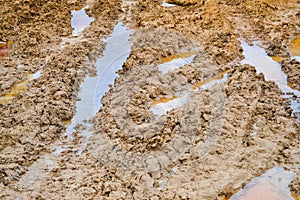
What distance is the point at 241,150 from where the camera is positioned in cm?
510

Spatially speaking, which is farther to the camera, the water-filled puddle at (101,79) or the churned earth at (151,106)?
the water-filled puddle at (101,79)

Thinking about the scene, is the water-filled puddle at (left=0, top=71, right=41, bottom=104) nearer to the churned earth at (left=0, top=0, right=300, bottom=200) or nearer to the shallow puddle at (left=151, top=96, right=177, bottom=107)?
the churned earth at (left=0, top=0, right=300, bottom=200)

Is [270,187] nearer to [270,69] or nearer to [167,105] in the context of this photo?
[167,105]

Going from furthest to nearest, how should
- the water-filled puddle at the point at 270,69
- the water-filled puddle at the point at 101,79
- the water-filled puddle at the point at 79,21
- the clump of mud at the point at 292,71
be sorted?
the water-filled puddle at the point at 79,21, the clump of mud at the point at 292,71, the water-filled puddle at the point at 270,69, the water-filled puddle at the point at 101,79

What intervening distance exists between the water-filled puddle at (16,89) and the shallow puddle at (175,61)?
259cm

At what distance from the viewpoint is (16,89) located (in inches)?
267

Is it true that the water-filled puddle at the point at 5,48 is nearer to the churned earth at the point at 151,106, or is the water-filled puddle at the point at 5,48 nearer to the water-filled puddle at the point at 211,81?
the churned earth at the point at 151,106

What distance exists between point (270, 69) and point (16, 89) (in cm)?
516

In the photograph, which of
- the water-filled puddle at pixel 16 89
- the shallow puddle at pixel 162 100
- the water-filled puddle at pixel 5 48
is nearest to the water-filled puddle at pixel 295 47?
the shallow puddle at pixel 162 100

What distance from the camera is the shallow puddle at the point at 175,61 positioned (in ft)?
23.9

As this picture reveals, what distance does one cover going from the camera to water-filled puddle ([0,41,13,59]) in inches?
309

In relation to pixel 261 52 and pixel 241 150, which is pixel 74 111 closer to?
pixel 241 150

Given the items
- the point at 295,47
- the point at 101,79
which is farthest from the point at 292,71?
the point at 101,79

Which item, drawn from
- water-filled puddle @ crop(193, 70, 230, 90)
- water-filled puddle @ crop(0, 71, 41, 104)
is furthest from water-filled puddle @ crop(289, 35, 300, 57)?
water-filled puddle @ crop(0, 71, 41, 104)
